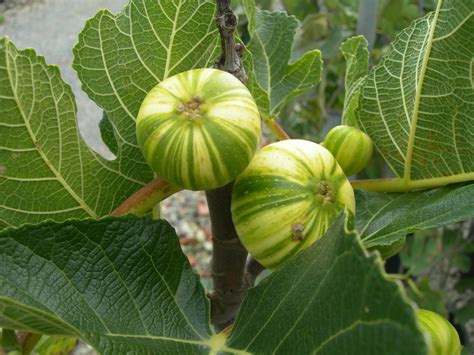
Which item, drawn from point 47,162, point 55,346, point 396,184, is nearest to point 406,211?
point 396,184

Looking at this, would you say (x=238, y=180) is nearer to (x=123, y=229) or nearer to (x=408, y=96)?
(x=123, y=229)

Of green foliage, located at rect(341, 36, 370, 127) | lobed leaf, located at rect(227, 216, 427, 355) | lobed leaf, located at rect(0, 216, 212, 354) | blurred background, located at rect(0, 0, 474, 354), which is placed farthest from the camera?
blurred background, located at rect(0, 0, 474, 354)

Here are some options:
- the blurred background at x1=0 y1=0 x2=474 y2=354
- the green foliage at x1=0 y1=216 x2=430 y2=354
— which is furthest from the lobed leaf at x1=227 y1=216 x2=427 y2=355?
the blurred background at x1=0 y1=0 x2=474 y2=354

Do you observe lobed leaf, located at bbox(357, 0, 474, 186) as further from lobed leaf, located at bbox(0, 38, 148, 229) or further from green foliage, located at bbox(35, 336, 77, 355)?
green foliage, located at bbox(35, 336, 77, 355)

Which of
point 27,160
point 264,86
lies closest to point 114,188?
point 27,160

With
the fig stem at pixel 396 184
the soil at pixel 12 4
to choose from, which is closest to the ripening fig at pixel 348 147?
the fig stem at pixel 396 184

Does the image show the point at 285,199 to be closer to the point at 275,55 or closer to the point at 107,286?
the point at 107,286
